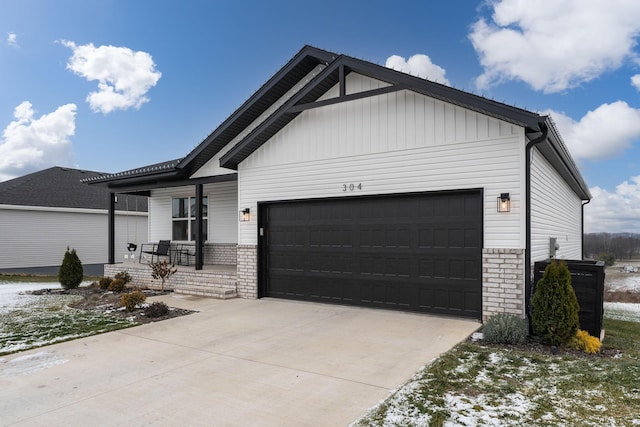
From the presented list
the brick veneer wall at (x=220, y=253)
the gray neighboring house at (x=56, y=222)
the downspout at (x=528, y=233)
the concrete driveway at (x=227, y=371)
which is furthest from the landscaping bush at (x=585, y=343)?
the gray neighboring house at (x=56, y=222)

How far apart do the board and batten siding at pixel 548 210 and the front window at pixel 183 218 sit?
985 centimetres

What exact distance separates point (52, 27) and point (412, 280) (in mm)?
15494

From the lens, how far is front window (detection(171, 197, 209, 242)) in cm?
1369

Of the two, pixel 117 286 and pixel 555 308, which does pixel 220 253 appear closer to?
pixel 117 286

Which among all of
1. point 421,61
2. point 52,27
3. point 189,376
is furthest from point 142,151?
point 189,376

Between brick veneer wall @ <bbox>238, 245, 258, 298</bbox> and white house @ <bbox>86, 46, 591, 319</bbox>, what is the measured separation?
0.04 meters

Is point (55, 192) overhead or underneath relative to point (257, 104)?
underneath

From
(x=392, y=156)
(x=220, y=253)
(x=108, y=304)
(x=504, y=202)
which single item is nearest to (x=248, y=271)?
(x=108, y=304)

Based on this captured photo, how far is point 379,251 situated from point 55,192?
20474 mm

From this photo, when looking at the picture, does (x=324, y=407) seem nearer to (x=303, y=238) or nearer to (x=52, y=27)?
(x=303, y=238)

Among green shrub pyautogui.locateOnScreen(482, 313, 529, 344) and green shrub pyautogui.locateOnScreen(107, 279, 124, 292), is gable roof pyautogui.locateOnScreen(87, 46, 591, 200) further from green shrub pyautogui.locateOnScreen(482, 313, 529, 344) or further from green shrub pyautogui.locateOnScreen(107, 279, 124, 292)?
green shrub pyautogui.locateOnScreen(107, 279, 124, 292)

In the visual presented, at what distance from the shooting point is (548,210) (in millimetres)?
8633

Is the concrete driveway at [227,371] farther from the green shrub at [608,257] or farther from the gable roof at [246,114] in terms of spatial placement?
the green shrub at [608,257]

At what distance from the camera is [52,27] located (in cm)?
1452
